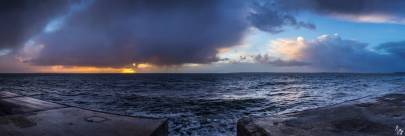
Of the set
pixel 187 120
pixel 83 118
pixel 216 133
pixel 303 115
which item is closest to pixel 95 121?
pixel 83 118

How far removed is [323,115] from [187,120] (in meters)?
10.6

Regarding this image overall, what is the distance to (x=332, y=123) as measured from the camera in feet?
20.9

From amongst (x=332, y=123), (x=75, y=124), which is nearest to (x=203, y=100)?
(x=75, y=124)

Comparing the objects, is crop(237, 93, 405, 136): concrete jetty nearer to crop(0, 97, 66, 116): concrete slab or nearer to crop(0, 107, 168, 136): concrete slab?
crop(0, 107, 168, 136): concrete slab

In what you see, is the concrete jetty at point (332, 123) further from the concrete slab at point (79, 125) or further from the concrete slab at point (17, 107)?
the concrete slab at point (17, 107)

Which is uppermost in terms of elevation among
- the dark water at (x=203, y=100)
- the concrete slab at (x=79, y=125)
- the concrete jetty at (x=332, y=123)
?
the concrete jetty at (x=332, y=123)

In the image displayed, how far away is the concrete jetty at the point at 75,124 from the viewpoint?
250 inches

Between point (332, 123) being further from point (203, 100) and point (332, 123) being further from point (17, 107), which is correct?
point (203, 100)

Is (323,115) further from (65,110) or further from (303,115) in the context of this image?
(65,110)

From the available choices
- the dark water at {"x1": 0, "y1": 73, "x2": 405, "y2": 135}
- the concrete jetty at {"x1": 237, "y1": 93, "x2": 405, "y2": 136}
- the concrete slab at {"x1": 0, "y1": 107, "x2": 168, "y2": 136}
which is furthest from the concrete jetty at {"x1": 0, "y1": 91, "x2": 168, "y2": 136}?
the dark water at {"x1": 0, "y1": 73, "x2": 405, "y2": 135}

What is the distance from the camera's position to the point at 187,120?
56.2 feet

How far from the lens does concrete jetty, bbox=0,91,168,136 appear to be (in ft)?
20.8

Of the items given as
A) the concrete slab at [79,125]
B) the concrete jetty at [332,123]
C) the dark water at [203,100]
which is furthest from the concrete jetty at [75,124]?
the dark water at [203,100]

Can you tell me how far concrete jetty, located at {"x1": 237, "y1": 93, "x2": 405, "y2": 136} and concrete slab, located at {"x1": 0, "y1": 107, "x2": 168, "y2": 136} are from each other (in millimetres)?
1897
